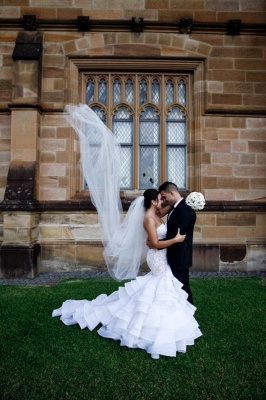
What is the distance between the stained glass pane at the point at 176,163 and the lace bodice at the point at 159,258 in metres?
3.61

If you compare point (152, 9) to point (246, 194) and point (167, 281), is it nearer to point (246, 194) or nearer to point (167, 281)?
point (246, 194)

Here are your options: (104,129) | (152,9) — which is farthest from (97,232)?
(152,9)

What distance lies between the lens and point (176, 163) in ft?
23.7

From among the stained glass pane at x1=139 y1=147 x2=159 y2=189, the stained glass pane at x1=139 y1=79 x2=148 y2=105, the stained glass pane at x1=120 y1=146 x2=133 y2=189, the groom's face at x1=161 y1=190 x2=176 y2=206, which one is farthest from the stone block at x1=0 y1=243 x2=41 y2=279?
the stained glass pane at x1=139 y1=79 x2=148 y2=105

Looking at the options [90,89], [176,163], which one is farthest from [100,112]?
[176,163]

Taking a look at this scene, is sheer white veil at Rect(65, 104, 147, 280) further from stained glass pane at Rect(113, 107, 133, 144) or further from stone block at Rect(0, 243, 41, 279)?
stained glass pane at Rect(113, 107, 133, 144)

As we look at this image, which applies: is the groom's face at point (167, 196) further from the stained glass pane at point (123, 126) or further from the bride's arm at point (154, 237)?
the stained glass pane at point (123, 126)

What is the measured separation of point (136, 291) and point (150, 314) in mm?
439

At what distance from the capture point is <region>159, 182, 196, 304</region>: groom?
357 centimetres

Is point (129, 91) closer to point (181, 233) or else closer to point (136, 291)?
point (181, 233)

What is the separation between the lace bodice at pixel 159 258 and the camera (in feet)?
12.1

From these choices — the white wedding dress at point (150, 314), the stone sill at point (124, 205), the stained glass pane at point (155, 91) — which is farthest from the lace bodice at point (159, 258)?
the stained glass pane at point (155, 91)

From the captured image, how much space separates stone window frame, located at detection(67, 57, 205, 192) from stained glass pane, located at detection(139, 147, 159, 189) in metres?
0.78

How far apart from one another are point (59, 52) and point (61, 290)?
213 inches
